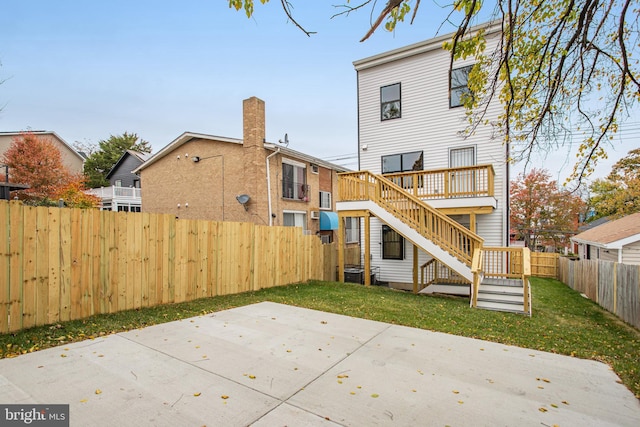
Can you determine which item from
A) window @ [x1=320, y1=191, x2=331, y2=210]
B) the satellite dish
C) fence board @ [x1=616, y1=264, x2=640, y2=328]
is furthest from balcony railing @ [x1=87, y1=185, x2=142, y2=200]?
fence board @ [x1=616, y1=264, x2=640, y2=328]

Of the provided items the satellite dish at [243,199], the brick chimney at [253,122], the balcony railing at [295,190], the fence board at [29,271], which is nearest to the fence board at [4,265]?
the fence board at [29,271]

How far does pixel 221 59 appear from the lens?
8.12 m

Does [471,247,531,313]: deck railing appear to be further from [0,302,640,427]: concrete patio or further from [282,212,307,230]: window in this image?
[282,212,307,230]: window

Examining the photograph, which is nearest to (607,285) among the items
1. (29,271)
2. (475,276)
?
(475,276)

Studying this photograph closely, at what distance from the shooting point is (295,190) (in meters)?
17.7

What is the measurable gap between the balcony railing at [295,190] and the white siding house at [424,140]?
5.16m

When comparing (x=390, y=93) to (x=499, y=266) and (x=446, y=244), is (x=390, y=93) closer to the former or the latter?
(x=446, y=244)

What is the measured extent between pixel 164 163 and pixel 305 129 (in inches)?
696

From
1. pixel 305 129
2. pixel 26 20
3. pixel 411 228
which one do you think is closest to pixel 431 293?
pixel 411 228

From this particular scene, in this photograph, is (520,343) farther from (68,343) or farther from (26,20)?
(26,20)

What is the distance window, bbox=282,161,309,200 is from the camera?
1692 centimetres

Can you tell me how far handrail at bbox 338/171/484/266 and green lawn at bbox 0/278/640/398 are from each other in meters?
1.51

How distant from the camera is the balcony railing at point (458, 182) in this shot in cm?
979

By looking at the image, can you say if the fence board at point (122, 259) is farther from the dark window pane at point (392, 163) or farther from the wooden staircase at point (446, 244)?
the dark window pane at point (392, 163)
